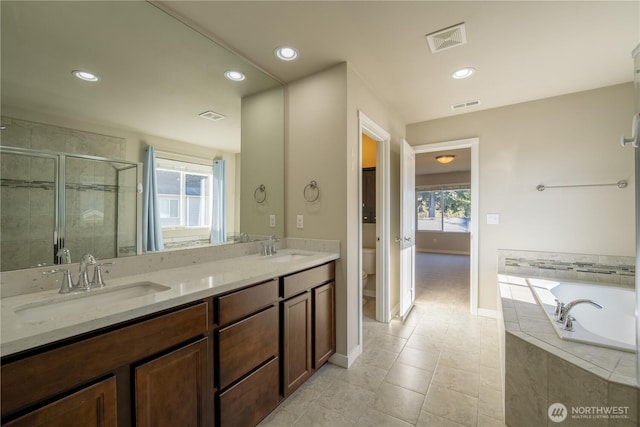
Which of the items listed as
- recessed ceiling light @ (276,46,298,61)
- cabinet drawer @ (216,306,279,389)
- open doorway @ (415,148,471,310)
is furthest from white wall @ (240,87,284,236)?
open doorway @ (415,148,471,310)

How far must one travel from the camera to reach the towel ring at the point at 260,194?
2.34 meters

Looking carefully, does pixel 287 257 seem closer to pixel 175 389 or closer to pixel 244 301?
pixel 244 301

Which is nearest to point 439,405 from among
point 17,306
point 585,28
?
→ point 17,306

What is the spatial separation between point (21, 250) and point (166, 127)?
37.5 inches

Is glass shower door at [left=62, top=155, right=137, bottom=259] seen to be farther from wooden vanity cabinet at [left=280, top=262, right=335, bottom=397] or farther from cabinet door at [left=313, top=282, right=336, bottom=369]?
cabinet door at [left=313, top=282, right=336, bottom=369]

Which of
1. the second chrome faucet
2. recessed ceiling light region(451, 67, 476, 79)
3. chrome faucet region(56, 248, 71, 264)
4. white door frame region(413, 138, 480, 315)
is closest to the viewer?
chrome faucet region(56, 248, 71, 264)

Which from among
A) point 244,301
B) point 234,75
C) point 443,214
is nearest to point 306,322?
point 244,301

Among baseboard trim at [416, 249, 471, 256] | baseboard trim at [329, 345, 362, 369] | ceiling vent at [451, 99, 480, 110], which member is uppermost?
ceiling vent at [451, 99, 480, 110]

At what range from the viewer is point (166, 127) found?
168 centimetres

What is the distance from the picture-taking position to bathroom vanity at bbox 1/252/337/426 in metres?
0.79

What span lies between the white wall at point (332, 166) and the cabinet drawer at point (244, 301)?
0.78 meters

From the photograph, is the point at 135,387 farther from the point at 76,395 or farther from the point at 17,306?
the point at 17,306

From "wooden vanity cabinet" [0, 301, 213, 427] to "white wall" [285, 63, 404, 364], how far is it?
3.95 ft

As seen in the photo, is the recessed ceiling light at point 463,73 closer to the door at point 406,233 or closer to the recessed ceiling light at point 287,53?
the door at point 406,233
